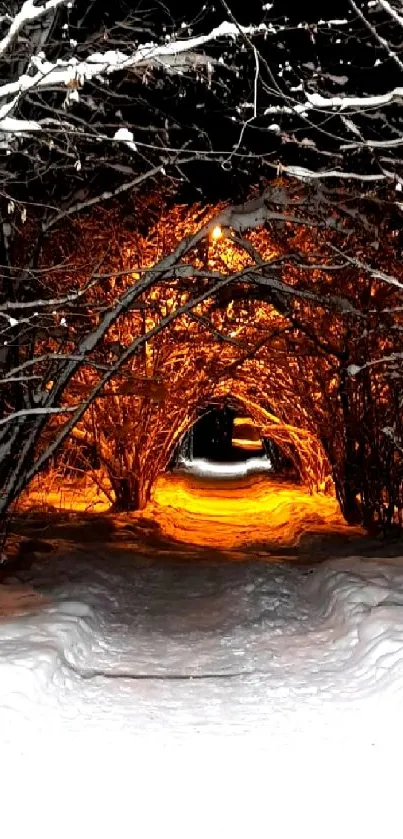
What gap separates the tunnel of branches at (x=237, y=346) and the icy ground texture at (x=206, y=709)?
2.54 meters

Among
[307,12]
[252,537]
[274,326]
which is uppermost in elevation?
[307,12]

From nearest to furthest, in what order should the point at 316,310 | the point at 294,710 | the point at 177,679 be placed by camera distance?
the point at 294,710 < the point at 177,679 < the point at 316,310

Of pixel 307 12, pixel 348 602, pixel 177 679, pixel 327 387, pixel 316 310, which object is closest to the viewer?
pixel 177 679

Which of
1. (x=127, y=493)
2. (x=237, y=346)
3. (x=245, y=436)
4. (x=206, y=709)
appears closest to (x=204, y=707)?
(x=206, y=709)

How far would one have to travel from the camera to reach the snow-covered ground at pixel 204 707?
3521mm

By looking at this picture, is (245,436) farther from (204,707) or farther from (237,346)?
(204,707)

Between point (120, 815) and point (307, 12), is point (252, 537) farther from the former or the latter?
point (120, 815)

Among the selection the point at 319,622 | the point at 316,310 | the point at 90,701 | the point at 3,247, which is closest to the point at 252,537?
the point at 316,310

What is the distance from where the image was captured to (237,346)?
29.8 ft

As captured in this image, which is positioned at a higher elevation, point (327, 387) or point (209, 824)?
point (327, 387)

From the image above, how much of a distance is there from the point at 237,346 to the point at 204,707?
4.75 meters

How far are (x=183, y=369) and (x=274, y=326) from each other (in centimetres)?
269

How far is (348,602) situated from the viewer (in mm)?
7387

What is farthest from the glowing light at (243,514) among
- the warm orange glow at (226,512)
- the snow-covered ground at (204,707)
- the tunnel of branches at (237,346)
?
the snow-covered ground at (204,707)
